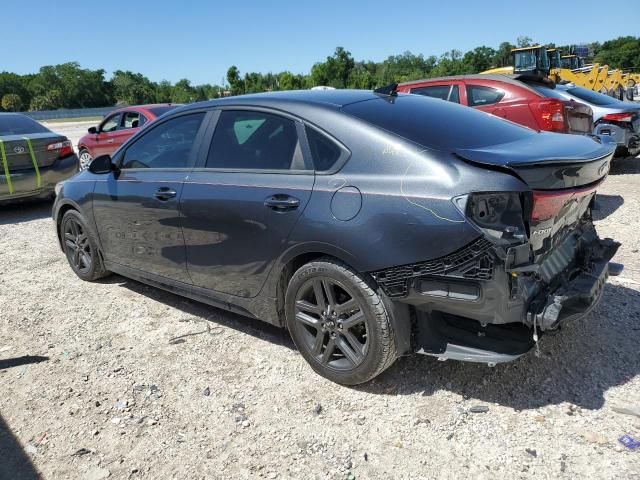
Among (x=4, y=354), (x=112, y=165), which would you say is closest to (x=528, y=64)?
(x=112, y=165)

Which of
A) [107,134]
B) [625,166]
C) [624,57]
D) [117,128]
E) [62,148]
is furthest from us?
[624,57]

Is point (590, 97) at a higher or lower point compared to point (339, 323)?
higher

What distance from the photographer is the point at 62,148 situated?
8523 millimetres

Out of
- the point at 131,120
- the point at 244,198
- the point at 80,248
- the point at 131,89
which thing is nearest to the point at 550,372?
the point at 244,198

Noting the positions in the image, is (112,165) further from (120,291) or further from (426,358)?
(426,358)

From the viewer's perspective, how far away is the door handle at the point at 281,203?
120 inches

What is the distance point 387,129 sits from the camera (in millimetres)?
2920

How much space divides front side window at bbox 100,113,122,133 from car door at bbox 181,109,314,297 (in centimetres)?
910

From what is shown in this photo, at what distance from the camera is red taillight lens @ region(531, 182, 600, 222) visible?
257cm

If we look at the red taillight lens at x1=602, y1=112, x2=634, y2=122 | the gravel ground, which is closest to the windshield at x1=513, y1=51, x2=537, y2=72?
the red taillight lens at x1=602, y1=112, x2=634, y2=122

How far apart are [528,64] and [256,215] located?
19293 mm

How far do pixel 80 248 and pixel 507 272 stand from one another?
4.12 meters

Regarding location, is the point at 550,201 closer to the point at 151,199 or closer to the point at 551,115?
the point at 151,199

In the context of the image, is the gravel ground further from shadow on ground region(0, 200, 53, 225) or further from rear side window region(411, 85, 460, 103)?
rear side window region(411, 85, 460, 103)
